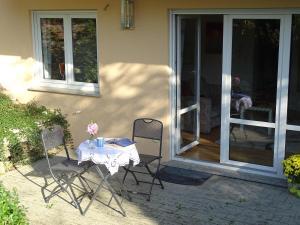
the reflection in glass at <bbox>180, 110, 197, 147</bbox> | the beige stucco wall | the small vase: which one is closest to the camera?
the small vase

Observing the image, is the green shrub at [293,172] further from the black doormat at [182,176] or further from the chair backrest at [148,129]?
the chair backrest at [148,129]

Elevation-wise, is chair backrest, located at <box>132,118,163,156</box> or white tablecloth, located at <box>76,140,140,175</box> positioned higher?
chair backrest, located at <box>132,118,163,156</box>

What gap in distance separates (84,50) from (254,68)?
3.40 meters

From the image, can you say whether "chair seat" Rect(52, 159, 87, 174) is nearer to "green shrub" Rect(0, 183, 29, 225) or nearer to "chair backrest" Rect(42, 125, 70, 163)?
"chair backrest" Rect(42, 125, 70, 163)

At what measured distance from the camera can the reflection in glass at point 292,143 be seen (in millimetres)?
7254

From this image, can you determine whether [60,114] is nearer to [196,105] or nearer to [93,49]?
[93,49]

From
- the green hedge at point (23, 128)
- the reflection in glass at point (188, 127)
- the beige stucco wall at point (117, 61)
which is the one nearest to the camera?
the beige stucco wall at point (117, 61)

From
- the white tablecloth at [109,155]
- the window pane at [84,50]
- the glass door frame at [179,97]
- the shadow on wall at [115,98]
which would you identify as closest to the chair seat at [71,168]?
the white tablecloth at [109,155]

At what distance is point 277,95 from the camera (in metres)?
7.24

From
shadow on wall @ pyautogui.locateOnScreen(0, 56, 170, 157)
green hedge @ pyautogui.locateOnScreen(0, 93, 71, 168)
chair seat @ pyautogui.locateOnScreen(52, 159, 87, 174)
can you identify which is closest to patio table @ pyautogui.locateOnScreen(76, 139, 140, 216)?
chair seat @ pyautogui.locateOnScreen(52, 159, 87, 174)

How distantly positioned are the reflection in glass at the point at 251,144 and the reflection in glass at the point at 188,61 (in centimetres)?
126

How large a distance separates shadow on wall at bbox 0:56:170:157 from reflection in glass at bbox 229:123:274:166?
45.5 inches

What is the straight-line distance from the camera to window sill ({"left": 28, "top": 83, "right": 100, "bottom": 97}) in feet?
30.0

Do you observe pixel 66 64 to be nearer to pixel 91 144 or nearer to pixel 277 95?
pixel 91 144
